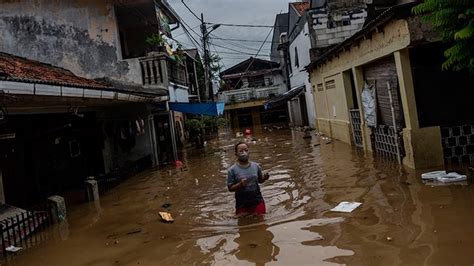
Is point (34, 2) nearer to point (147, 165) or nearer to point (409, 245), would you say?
point (147, 165)

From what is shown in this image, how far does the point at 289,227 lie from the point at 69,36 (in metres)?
12.8

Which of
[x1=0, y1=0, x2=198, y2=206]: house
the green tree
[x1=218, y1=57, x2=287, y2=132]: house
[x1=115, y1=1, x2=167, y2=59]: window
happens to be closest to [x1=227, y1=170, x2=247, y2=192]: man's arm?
the green tree

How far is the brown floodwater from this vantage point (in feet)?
18.4

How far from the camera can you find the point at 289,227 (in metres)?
7.17

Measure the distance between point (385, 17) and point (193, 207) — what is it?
20.2ft

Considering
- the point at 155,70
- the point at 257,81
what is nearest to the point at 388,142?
the point at 155,70

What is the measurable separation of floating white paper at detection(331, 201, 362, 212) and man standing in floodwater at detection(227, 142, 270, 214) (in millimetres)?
1347

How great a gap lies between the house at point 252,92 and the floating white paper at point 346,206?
33.5 meters

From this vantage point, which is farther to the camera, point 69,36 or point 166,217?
point 69,36

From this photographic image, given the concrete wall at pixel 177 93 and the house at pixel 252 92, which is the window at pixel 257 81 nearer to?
the house at pixel 252 92

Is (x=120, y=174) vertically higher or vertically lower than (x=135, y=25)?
lower

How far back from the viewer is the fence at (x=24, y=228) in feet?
24.8

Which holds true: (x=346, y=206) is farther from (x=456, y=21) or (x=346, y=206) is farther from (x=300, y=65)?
(x=300, y=65)

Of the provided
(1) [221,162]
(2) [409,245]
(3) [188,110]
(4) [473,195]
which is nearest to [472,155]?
(4) [473,195]
